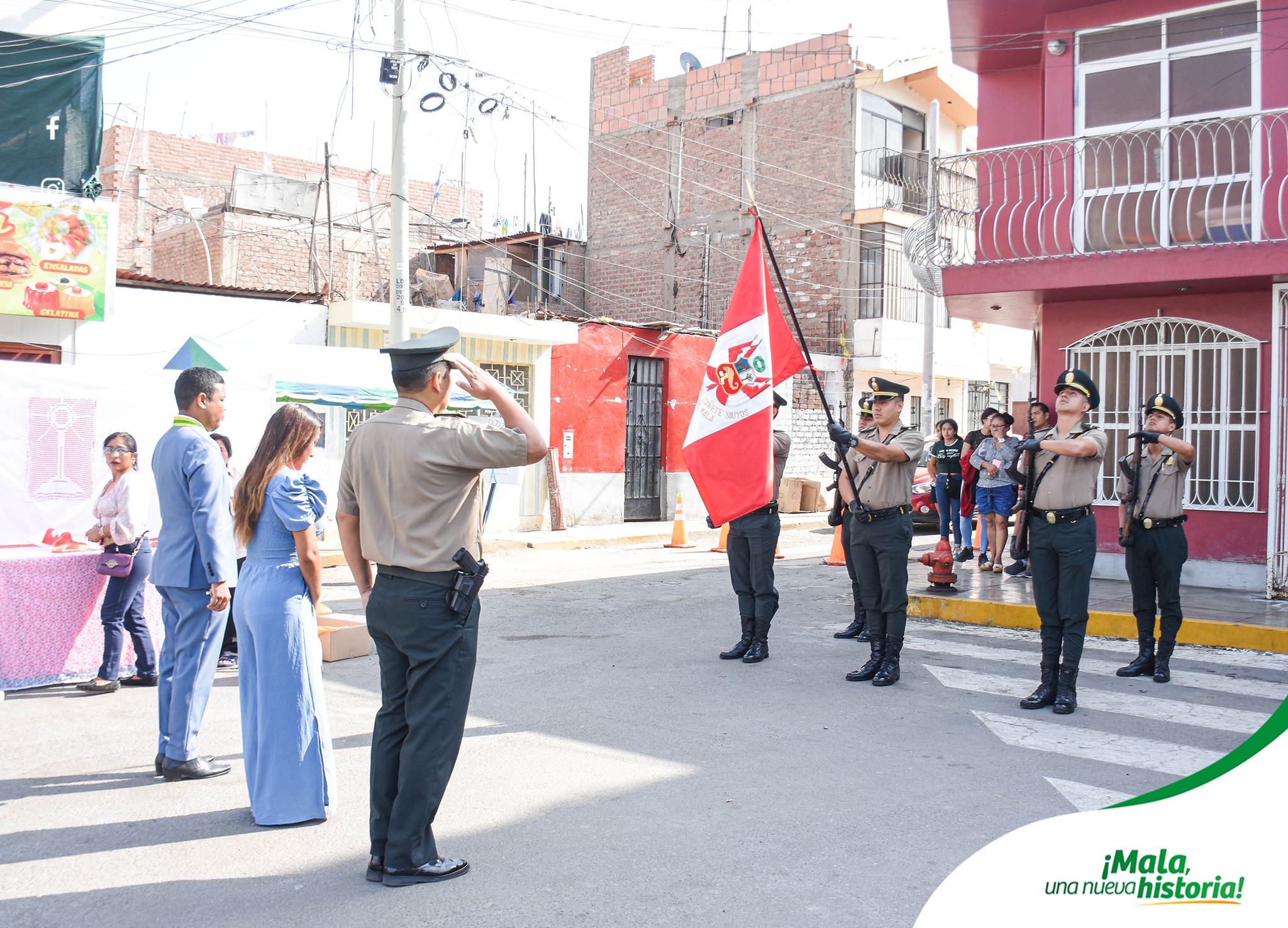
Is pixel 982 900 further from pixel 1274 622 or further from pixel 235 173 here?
pixel 235 173

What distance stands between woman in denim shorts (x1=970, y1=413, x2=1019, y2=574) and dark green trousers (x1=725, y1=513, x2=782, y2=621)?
547 cm

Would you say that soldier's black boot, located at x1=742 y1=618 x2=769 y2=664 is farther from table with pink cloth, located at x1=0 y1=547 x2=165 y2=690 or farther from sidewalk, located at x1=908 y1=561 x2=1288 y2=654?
table with pink cloth, located at x1=0 y1=547 x2=165 y2=690

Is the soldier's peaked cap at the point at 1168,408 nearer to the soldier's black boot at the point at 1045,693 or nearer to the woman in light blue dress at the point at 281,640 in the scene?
the soldier's black boot at the point at 1045,693

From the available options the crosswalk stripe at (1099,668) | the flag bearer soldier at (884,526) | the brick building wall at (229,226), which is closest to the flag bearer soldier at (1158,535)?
the crosswalk stripe at (1099,668)

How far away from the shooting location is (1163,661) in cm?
753

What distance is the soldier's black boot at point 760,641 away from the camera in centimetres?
812

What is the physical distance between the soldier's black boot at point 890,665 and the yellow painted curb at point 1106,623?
1.92m

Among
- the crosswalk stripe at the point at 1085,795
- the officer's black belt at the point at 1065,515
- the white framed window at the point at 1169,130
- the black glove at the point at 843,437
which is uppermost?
Result: the white framed window at the point at 1169,130

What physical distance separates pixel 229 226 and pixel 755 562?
1601 centimetres

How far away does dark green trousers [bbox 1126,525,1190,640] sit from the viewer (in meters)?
7.59

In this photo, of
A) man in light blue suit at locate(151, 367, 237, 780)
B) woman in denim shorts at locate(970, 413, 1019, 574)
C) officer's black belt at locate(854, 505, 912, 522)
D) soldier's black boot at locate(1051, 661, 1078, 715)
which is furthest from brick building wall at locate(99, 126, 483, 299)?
soldier's black boot at locate(1051, 661, 1078, 715)

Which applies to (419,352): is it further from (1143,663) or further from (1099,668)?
(1099,668)

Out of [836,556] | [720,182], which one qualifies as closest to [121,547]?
[836,556]

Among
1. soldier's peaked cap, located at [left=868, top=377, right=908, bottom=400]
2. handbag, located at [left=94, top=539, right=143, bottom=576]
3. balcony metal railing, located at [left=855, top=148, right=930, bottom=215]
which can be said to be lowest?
handbag, located at [left=94, top=539, right=143, bottom=576]
